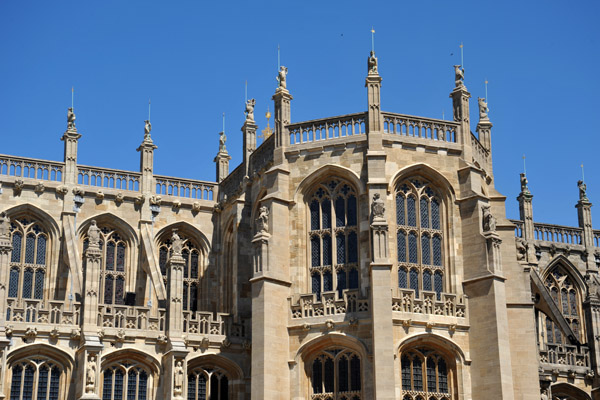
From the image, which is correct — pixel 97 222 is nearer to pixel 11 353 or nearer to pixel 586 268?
pixel 11 353

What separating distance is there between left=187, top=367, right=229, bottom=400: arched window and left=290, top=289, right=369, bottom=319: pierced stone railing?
4366 millimetres

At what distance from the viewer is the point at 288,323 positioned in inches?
1661

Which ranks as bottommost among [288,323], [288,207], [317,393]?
[317,393]

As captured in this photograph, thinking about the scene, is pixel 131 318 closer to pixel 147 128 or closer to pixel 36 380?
pixel 36 380

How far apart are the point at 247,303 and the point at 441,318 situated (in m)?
8.70

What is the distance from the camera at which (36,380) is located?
1617 inches

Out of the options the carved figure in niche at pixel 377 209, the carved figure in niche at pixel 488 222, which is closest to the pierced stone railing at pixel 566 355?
the carved figure in niche at pixel 488 222

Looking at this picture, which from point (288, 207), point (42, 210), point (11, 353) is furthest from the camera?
point (42, 210)

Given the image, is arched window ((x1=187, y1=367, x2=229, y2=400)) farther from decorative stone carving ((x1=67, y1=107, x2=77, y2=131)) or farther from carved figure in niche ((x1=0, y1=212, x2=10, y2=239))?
decorative stone carving ((x1=67, y1=107, x2=77, y2=131))

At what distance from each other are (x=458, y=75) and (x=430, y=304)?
10.1 metres

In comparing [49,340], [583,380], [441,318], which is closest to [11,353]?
[49,340]

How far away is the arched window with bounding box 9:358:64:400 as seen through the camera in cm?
4075

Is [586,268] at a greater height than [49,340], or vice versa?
[586,268]

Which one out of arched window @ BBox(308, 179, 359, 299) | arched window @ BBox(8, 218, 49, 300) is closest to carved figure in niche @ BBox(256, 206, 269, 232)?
arched window @ BBox(308, 179, 359, 299)
